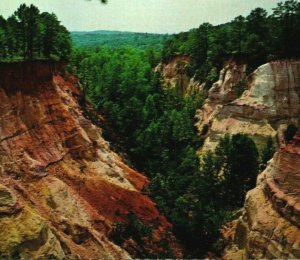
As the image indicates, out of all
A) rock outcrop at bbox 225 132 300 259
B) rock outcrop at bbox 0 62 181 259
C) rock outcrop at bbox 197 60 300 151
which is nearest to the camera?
rock outcrop at bbox 0 62 181 259

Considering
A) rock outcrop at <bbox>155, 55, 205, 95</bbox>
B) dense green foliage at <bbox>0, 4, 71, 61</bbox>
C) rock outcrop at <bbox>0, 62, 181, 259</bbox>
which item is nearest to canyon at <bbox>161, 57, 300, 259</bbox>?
rock outcrop at <bbox>155, 55, 205, 95</bbox>

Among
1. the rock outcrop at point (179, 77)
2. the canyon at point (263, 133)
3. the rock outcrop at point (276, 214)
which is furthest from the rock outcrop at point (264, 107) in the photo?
the rock outcrop at point (276, 214)

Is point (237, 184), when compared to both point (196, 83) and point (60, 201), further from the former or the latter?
point (196, 83)

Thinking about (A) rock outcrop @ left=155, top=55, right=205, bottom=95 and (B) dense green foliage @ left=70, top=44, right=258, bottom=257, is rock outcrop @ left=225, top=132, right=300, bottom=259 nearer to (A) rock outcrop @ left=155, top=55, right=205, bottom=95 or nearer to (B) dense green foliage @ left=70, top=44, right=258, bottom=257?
(B) dense green foliage @ left=70, top=44, right=258, bottom=257

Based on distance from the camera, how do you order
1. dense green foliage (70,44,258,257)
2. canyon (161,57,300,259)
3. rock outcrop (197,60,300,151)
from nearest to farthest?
canyon (161,57,300,259) < dense green foliage (70,44,258,257) < rock outcrop (197,60,300,151)

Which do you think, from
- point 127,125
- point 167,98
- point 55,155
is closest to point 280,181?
point 55,155

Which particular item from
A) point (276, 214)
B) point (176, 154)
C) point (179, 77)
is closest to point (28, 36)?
point (176, 154)

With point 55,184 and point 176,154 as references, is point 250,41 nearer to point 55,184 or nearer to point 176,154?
point 176,154

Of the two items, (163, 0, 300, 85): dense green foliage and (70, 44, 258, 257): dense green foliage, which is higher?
(163, 0, 300, 85): dense green foliage
